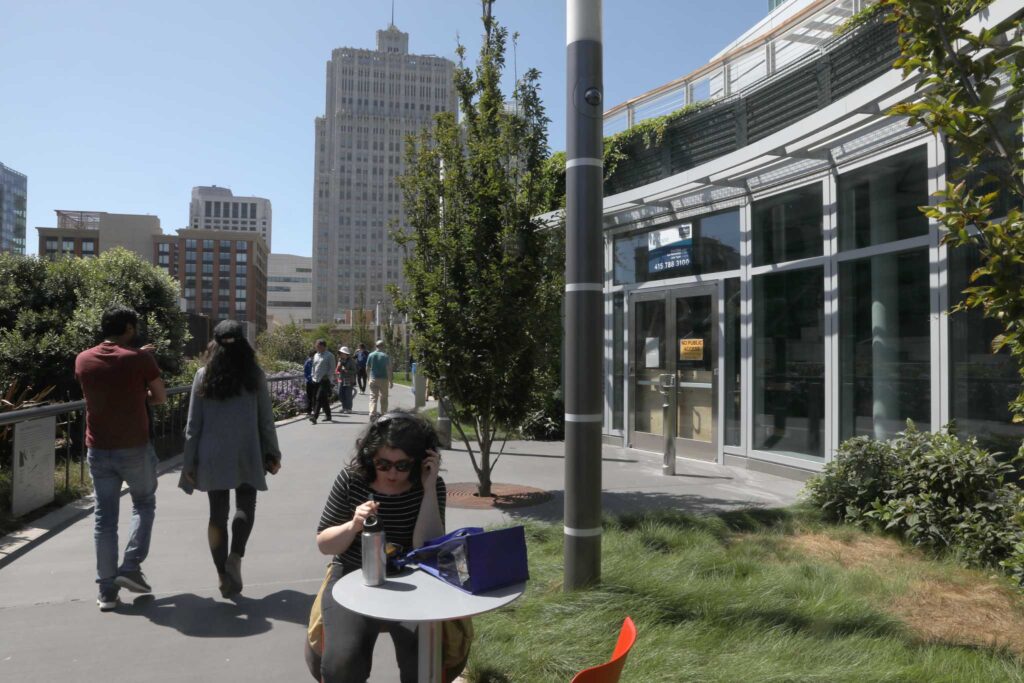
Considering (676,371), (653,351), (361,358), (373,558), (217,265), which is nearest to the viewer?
(373,558)

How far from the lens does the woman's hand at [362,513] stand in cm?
287

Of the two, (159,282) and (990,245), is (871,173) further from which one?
(159,282)

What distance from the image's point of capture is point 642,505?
7.54 m

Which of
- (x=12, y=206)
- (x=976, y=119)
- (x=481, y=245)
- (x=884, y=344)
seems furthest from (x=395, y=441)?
(x=12, y=206)

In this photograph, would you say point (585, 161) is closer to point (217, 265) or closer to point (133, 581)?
point (133, 581)

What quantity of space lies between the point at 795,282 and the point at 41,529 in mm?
8282

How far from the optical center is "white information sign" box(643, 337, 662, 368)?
11.6 meters

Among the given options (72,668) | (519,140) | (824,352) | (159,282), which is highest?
(519,140)

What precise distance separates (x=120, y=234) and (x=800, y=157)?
350 feet

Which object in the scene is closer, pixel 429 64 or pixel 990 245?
pixel 990 245

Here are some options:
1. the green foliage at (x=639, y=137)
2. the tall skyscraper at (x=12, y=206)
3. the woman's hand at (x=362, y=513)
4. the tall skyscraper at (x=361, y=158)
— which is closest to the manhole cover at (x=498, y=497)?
the woman's hand at (x=362, y=513)

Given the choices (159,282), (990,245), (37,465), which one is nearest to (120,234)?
(159,282)

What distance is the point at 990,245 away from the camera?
117 inches

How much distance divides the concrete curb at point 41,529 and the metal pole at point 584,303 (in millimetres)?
2790
